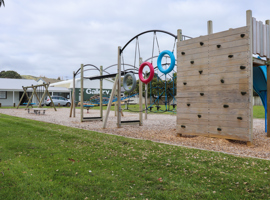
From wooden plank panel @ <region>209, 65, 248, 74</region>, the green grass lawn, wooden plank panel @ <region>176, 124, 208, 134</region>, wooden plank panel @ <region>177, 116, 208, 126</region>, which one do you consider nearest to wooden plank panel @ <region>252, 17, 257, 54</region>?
wooden plank panel @ <region>209, 65, 248, 74</region>

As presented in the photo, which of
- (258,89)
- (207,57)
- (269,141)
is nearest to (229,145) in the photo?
(269,141)

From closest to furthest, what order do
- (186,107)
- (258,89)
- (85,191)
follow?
(85,191) < (186,107) < (258,89)

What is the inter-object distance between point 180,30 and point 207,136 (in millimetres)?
3526

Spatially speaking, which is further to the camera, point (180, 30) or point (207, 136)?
point (180, 30)

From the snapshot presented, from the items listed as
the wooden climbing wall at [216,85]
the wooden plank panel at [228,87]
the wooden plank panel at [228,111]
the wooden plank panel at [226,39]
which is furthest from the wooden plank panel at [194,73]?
the wooden plank panel at [228,111]

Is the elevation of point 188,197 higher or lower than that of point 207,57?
lower

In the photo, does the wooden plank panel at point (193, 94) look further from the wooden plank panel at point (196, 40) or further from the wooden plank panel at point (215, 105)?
the wooden plank panel at point (196, 40)

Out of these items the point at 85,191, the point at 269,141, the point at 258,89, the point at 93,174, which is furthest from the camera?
the point at 258,89

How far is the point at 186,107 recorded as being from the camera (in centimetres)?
752

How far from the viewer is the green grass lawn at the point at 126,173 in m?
3.16

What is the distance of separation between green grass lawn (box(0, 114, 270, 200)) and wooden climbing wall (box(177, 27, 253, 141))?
1780 millimetres

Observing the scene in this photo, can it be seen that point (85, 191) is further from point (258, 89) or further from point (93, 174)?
point (258, 89)

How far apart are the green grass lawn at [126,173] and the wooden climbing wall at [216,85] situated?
1780 mm

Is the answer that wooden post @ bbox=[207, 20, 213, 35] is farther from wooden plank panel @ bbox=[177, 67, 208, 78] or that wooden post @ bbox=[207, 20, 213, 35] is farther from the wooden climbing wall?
wooden plank panel @ bbox=[177, 67, 208, 78]
